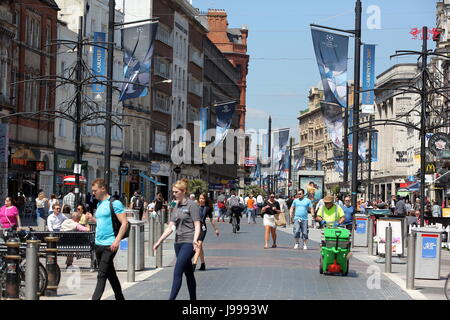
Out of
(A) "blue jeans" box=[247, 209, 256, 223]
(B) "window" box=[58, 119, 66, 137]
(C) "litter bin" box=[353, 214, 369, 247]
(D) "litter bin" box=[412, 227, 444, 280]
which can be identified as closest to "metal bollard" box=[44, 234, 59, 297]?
(D) "litter bin" box=[412, 227, 444, 280]

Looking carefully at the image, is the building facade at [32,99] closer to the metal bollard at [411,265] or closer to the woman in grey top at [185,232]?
the metal bollard at [411,265]

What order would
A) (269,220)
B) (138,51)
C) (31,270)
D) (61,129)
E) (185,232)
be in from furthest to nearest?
1. (61,129)
2. (138,51)
3. (269,220)
4. (185,232)
5. (31,270)

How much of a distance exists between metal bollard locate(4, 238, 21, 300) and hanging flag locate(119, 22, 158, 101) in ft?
77.6

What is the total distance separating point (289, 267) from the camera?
23.4 m

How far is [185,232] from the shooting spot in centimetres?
1509

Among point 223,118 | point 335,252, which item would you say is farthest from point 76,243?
point 223,118

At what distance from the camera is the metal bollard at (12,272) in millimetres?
15148

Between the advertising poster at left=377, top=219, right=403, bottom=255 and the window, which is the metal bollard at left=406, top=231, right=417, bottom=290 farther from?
the window

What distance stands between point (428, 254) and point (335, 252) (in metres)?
1.87

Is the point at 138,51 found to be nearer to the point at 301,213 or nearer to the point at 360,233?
the point at 360,233

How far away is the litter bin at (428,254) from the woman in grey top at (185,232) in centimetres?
738

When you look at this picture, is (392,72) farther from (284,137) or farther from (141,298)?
(141,298)
